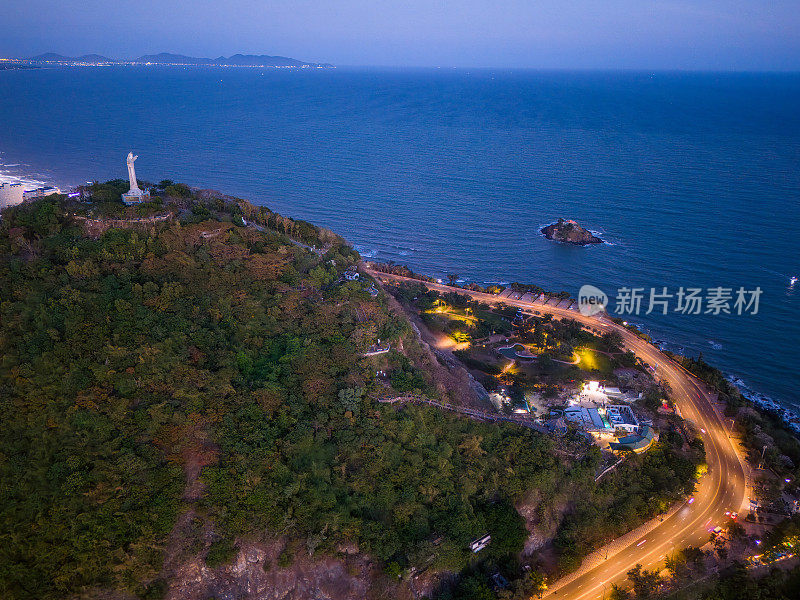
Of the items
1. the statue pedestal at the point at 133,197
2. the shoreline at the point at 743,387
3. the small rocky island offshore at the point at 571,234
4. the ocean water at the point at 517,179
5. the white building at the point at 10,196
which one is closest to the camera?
the statue pedestal at the point at 133,197

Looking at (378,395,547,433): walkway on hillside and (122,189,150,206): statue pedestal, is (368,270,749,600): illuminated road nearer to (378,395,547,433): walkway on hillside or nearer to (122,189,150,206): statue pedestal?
(378,395,547,433): walkway on hillside

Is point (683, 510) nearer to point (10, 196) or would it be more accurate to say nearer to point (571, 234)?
point (571, 234)

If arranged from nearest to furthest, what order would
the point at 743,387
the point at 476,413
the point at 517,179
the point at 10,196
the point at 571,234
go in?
1. the point at 476,413
2. the point at 10,196
3. the point at 743,387
4. the point at 571,234
5. the point at 517,179

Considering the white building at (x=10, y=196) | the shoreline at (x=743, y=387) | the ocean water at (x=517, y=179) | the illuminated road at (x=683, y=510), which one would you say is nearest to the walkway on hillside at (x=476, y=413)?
the illuminated road at (x=683, y=510)

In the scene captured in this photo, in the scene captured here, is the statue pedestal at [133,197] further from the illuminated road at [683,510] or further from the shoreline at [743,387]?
the illuminated road at [683,510]

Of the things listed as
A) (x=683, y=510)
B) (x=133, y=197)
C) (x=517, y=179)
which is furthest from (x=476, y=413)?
(x=517, y=179)
